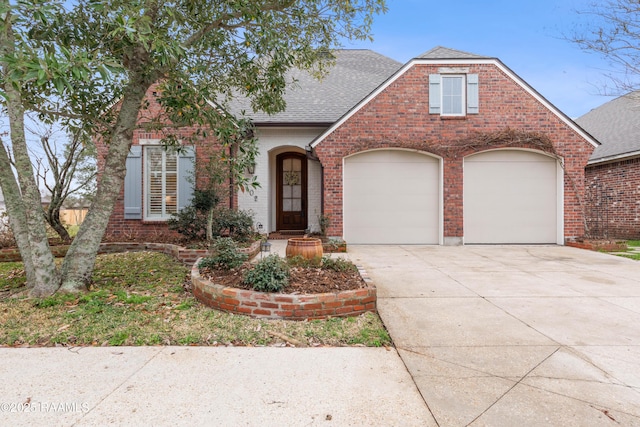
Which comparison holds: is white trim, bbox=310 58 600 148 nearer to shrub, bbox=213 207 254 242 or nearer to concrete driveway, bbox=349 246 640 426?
shrub, bbox=213 207 254 242

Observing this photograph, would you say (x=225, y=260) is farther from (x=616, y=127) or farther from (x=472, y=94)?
(x=616, y=127)

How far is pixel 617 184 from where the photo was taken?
37.2 ft

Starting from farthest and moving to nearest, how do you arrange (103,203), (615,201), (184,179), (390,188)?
1. (615,201)
2. (390,188)
3. (184,179)
4. (103,203)

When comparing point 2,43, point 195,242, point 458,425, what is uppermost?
point 2,43

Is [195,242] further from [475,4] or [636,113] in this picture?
[636,113]

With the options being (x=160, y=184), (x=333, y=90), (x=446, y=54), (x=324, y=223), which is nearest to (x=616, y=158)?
(x=446, y=54)

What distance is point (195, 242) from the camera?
707 centimetres

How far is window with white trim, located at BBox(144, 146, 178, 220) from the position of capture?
9258 mm

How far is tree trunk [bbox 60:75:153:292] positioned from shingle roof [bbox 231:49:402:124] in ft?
16.0

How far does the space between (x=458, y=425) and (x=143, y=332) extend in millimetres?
2739

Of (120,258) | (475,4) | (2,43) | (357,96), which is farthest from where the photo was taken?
(357,96)

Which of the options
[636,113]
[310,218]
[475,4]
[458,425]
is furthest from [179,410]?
[636,113]

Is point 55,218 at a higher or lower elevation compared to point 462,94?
lower

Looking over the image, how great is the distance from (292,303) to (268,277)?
441mm
